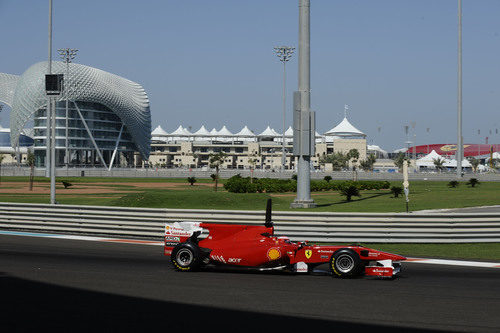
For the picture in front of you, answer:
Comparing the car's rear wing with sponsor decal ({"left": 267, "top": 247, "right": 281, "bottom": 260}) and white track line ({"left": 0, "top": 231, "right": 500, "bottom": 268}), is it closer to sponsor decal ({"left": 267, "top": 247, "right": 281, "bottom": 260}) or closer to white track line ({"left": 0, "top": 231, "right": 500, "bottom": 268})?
sponsor decal ({"left": 267, "top": 247, "right": 281, "bottom": 260})

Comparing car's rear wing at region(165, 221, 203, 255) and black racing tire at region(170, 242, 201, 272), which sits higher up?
car's rear wing at region(165, 221, 203, 255)

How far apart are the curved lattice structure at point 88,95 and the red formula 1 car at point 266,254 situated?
12448 cm

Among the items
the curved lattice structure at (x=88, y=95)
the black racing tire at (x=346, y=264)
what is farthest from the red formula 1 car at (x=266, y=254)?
the curved lattice structure at (x=88, y=95)

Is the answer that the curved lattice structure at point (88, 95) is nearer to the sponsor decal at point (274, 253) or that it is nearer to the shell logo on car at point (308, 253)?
the sponsor decal at point (274, 253)

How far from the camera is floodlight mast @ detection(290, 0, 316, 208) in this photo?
25.5 metres

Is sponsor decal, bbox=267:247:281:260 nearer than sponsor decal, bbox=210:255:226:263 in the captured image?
Yes

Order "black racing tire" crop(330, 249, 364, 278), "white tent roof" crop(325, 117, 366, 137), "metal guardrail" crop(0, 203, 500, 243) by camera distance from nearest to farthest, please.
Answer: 1. "black racing tire" crop(330, 249, 364, 278)
2. "metal guardrail" crop(0, 203, 500, 243)
3. "white tent roof" crop(325, 117, 366, 137)

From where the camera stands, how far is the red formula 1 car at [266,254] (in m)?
11.8

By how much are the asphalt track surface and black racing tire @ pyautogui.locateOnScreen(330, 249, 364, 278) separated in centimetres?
15

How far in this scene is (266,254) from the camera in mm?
12086

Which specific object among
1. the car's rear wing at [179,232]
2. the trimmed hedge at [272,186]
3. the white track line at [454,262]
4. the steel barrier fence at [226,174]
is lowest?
the white track line at [454,262]

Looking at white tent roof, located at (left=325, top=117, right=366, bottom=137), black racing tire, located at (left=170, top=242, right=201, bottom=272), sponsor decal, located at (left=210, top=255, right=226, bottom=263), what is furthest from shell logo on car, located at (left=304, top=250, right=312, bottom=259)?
white tent roof, located at (left=325, top=117, right=366, bottom=137)

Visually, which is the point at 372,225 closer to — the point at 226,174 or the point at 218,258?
the point at 218,258

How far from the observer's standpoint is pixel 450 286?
11062 millimetres
